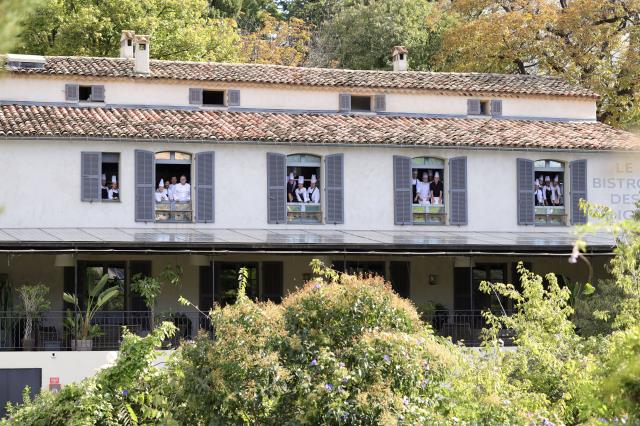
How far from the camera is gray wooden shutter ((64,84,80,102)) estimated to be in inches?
1277

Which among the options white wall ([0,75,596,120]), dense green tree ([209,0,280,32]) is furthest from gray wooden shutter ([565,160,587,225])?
dense green tree ([209,0,280,32])

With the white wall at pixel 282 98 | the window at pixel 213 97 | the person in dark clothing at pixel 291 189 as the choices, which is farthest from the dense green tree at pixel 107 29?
the person in dark clothing at pixel 291 189

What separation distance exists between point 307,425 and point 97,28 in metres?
30.4

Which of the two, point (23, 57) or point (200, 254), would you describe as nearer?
point (200, 254)

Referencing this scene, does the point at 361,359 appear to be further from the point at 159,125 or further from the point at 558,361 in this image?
the point at 159,125

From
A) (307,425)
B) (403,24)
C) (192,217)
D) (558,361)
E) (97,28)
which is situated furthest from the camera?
(403,24)

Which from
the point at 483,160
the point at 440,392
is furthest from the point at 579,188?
the point at 440,392

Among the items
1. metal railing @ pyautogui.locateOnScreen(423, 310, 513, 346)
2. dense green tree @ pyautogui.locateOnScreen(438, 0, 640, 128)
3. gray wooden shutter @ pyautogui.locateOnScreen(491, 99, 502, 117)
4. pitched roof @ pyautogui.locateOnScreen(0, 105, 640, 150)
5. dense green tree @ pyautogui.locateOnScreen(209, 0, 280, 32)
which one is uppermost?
dense green tree @ pyautogui.locateOnScreen(209, 0, 280, 32)

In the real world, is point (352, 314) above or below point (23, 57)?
below

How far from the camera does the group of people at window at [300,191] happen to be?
104 feet

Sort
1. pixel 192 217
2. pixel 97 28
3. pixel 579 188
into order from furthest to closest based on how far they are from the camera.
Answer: pixel 97 28, pixel 579 188, pixel 192 217

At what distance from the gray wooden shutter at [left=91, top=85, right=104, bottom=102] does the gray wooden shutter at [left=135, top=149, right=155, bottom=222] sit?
8.81ft

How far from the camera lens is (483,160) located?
33000 mm

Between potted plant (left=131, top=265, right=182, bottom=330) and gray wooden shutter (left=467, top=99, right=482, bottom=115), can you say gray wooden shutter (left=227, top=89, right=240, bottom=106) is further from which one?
gray wooden shutter (left=467, top=99, right=482, bottom=115)
